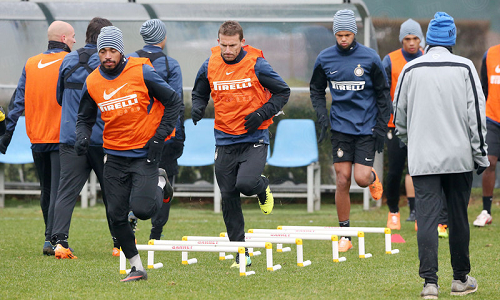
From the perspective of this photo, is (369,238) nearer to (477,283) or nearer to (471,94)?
(477,283)

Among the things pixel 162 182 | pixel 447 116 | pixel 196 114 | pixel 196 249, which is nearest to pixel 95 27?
pixel 196 114

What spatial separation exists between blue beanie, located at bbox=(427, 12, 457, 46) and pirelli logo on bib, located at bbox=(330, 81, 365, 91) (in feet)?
7.60

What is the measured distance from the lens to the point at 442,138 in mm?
5133

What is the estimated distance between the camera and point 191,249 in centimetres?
626

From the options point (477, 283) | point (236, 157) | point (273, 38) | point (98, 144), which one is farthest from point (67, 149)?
point (273, 38)

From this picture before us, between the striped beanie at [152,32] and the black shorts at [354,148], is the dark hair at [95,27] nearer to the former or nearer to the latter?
the striped beanie at [152,32]

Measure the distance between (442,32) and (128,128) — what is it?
8.26ft

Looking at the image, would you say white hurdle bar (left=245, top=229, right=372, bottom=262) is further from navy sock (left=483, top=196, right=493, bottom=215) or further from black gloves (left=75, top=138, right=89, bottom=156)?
navy sock (left=483, top=196, right=493, bottom=215)

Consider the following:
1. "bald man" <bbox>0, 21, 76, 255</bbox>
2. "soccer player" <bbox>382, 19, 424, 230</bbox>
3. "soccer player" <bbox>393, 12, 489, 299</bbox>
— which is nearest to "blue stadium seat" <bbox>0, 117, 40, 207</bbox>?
"bald man" <bbox>0, 21, 76, 255</bbox>

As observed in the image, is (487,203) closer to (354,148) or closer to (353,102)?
(354,148)

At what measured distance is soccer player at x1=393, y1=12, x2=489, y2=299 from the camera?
5.10m

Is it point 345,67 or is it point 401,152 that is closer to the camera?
point 345,67

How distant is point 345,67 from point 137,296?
3592 millimetres

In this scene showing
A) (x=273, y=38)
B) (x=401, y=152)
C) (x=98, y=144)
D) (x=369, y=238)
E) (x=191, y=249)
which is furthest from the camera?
(x=273, y=38)
